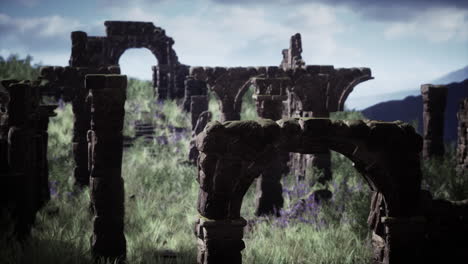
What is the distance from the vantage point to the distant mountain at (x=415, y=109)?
36875 mm

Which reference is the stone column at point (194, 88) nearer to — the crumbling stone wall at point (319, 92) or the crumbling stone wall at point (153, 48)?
the crumbling stone wall at point (153, 48)

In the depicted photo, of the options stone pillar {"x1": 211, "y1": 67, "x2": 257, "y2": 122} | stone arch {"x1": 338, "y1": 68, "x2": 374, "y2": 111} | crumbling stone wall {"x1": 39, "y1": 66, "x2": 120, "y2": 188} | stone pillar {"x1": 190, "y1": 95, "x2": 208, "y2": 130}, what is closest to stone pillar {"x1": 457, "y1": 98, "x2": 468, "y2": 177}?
stone arch {"x1": 338, "y1": 68, "x2": 374, "y2": 111}

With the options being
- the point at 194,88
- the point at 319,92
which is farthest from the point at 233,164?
the point at 194,88

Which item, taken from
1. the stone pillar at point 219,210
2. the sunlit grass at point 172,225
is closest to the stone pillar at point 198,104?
the sunlit grass at point 172,225

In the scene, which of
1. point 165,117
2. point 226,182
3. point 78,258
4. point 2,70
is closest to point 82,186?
point 78,258

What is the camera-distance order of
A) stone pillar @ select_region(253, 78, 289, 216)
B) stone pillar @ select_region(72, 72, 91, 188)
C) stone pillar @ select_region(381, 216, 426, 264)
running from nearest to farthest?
stone pillar @ select_region(381, 216, 426, 264)
stone pillar @ select_region(253, 78, 289, 216)
stone pillar @ select_region(72, 72, 91, 188)

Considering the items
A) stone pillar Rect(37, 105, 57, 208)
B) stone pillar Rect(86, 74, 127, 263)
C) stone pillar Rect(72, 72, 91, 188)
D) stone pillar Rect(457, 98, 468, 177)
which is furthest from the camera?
stone pillar Rect(457, 98, 468, 177)

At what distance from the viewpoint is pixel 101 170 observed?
6973 millimetres

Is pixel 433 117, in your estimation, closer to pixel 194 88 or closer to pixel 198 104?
pixel 198 104

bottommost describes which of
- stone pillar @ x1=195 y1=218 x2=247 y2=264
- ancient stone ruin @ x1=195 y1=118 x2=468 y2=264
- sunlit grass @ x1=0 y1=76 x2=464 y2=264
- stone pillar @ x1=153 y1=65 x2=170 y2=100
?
sunlit grass @ x1=0 y1=76 x2=464 y2=264

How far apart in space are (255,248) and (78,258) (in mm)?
2699

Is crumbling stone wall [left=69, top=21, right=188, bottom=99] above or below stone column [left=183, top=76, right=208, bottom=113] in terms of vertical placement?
above

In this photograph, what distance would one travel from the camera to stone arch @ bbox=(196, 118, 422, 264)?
16.2ft

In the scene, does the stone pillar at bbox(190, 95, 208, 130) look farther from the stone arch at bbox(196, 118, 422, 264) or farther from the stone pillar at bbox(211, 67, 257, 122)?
the stone arch at bbox(196, 118, 422, 264)
